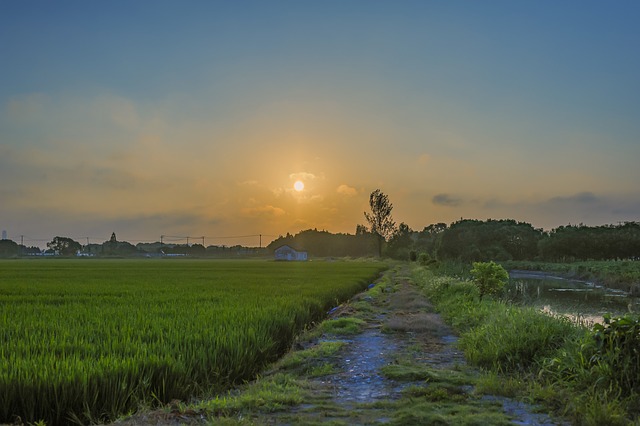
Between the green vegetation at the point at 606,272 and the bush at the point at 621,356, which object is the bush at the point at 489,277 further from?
the green vegetation at the point at 606,272

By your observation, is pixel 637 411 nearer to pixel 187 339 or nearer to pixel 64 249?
pixel 187 339

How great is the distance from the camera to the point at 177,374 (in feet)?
21.0

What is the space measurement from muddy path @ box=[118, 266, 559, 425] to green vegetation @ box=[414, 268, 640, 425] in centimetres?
31

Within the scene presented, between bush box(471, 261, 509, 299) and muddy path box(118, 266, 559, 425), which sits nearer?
muddy path box(118, 266, 559, 425)

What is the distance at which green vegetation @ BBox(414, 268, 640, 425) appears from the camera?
17.9 ft

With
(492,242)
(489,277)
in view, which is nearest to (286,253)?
(492,242)

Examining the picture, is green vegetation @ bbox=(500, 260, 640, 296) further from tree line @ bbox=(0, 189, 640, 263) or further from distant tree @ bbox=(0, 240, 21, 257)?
distant tree @ bbox=(0, 240, 21, 257)

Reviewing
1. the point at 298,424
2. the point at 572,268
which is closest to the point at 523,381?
the point at 298,424

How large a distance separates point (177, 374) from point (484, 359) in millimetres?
4647

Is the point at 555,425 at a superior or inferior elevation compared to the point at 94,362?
inferior

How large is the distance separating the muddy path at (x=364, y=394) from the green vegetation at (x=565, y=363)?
31 cm

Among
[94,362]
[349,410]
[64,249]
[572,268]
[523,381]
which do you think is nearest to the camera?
[349,410]

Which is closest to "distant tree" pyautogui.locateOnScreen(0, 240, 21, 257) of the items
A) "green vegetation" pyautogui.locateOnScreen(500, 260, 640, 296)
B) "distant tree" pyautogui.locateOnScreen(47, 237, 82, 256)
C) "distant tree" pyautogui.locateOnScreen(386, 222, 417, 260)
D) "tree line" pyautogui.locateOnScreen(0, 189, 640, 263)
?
"distant tree" pyautogui.locateOnScreen(47, 237, 82, 256)

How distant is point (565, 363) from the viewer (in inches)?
256
